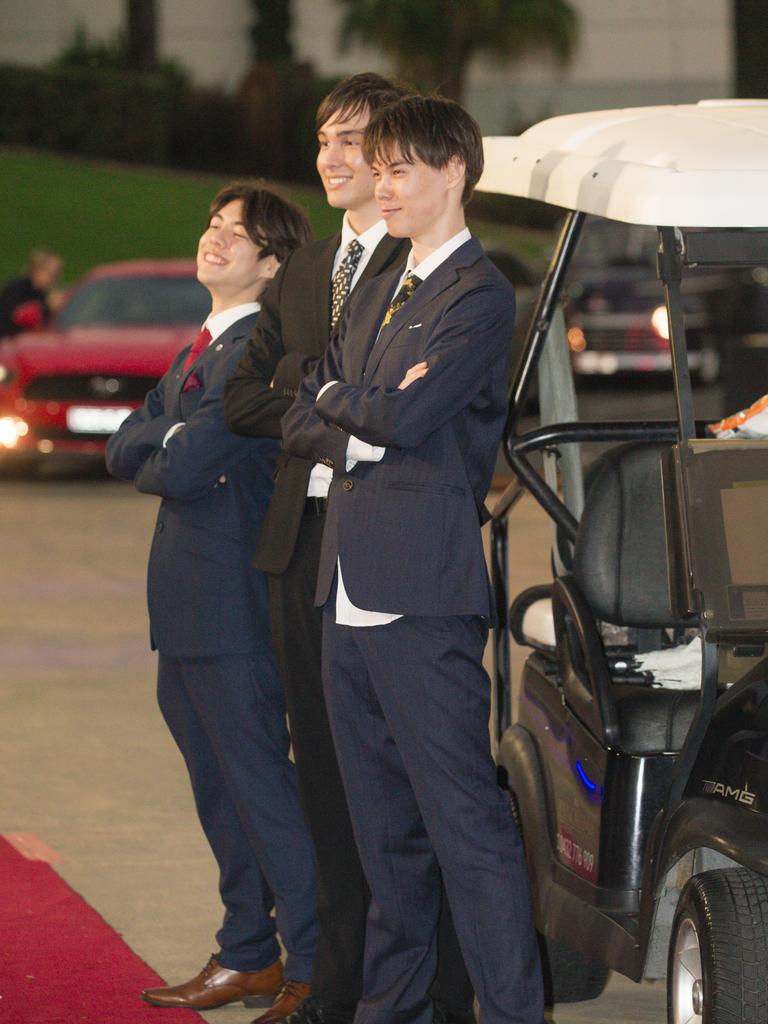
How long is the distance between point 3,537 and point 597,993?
24.8 feet

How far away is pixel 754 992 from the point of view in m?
3.47

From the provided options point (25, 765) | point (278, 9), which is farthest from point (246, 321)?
point (278, 9)

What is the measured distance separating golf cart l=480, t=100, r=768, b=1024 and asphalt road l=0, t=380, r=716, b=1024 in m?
0.68

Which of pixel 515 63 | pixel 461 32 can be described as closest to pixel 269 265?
pixel 461 32

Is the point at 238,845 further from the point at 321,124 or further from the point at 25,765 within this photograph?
the point at 25,765

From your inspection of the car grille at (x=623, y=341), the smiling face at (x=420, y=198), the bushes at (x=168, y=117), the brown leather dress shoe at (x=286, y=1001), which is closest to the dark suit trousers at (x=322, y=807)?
the brown leather dress shoe at (x=286, y=1001)

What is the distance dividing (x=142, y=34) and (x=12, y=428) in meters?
32.0

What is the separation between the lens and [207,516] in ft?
15.2

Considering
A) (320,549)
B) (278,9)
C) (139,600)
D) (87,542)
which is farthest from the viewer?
(278,9)

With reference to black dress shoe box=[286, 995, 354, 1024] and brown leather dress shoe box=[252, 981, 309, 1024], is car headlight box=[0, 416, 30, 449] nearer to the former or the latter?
brown leather dress shoe box=[252, 981, 309, 1024]

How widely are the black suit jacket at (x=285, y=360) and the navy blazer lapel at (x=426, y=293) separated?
11.7 inches

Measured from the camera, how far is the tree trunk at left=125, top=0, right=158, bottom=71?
43.8m

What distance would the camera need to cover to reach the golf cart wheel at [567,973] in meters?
4.57

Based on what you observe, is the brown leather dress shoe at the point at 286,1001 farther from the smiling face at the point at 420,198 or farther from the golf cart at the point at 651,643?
the smiling face at the point at 420,198
